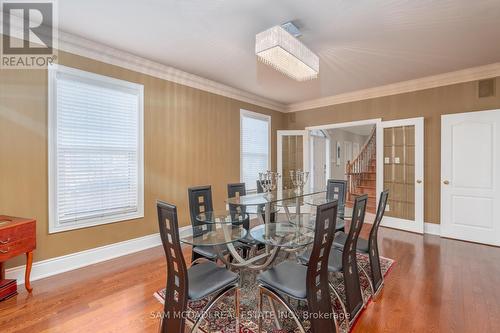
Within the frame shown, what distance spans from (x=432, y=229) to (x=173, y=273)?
15.1 ft

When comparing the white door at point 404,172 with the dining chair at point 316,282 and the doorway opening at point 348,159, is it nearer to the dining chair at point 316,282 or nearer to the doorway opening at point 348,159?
the doorway opening at point 348,159

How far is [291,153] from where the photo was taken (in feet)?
19.7

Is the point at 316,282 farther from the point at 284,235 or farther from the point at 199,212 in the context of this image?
the point at 199,212

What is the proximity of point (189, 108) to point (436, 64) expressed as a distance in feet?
12.9

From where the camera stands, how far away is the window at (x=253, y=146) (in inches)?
202

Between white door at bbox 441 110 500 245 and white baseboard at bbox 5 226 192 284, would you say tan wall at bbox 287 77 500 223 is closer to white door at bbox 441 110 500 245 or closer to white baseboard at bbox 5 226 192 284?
white door at bbox 441 110 500 245

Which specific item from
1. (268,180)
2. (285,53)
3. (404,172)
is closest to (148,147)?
(268,180)

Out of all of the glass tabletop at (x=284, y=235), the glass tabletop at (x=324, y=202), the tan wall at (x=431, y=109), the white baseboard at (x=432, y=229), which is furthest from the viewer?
the white baseboard at (x=432, y=229)

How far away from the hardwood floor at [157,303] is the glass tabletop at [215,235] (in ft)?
2.28

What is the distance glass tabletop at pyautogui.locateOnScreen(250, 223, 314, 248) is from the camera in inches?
82.5

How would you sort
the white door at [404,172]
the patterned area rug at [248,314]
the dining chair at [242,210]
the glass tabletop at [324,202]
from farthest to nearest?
the white door at [404,172] → the glass tabletop at [324,202] → the dining chair at [242,210] → the patterned area rug at [248,314]

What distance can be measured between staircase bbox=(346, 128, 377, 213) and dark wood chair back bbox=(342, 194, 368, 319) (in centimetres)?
438

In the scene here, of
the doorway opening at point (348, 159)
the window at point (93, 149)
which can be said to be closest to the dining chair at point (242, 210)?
the window at point (93, 149)

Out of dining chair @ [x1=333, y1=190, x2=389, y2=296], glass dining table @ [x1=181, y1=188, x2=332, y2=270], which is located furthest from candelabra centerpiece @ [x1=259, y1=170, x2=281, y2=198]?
dining chair @ [x1=333, y1=190, x2=389, y2=296]
